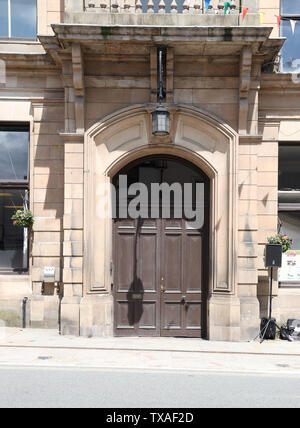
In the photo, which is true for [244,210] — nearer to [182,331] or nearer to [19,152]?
[182,331]

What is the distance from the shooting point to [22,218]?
11156 millimetres

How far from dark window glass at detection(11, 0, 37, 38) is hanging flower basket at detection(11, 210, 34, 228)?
4.23m

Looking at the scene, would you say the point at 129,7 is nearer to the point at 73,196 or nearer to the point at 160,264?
the point at 73,196

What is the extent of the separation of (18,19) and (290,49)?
21.6 ft

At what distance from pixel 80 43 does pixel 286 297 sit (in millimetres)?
7266

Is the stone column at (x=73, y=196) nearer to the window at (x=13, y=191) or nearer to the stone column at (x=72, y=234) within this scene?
the stone column at (x=72, y=234)

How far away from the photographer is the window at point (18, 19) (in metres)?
11.7

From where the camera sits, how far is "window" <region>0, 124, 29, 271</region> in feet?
38.1

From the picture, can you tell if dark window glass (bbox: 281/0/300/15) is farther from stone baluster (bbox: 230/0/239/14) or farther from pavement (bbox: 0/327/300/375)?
pavement (bbox: 0/327/300/375)

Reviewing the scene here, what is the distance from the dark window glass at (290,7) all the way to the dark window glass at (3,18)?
6.62m

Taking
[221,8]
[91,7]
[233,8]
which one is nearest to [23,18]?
[91,7]

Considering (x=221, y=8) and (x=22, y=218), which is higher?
(x=221, y=8)

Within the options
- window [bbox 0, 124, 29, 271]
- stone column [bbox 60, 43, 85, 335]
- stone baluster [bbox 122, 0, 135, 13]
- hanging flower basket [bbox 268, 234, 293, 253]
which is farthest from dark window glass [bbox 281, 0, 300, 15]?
window [bbox 0, 124, 29, 271]

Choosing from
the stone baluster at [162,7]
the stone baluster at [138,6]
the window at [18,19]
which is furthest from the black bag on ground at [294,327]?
the window at [18,19]
